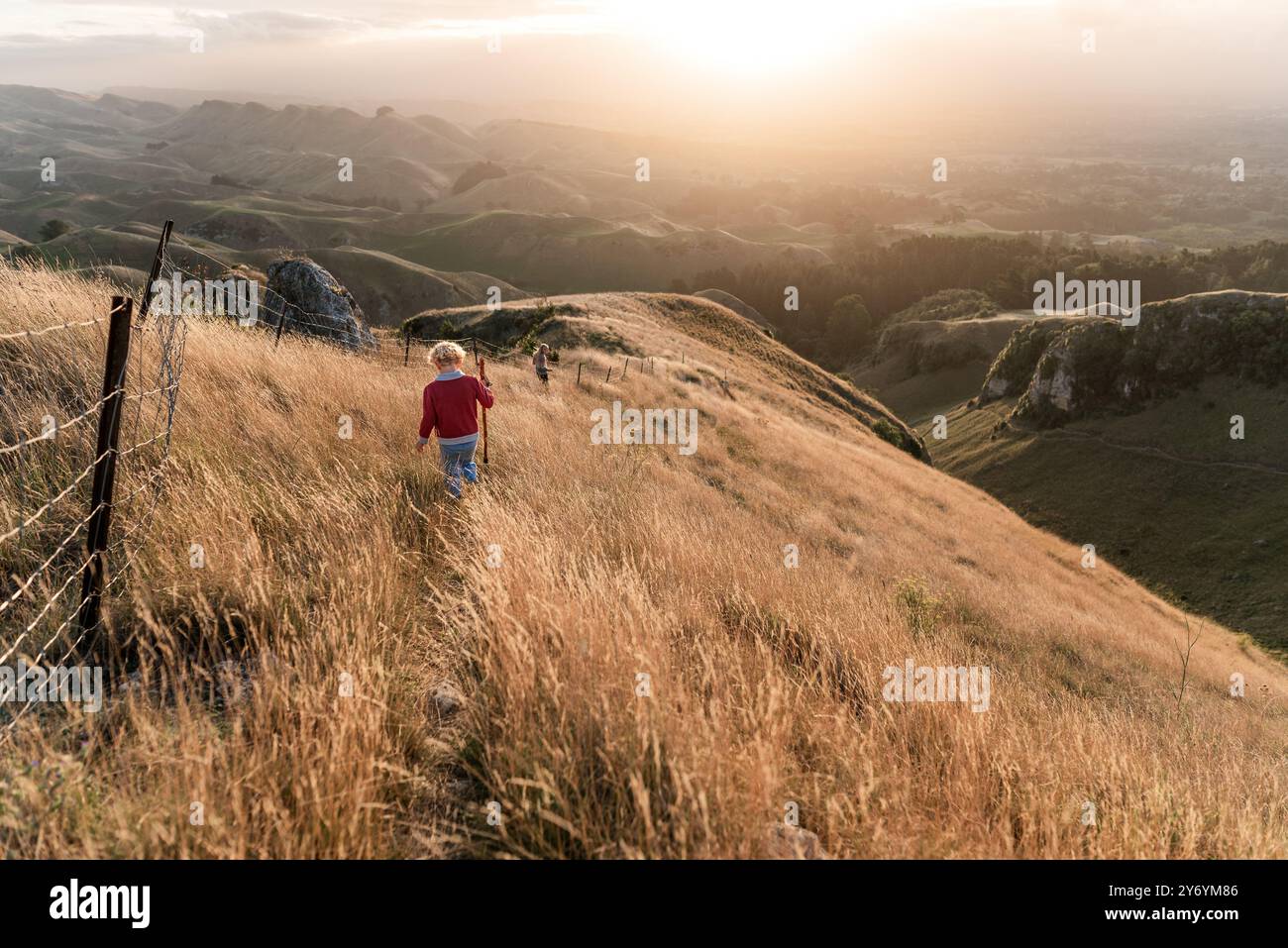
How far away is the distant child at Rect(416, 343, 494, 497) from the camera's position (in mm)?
6770

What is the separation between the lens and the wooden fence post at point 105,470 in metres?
3.87

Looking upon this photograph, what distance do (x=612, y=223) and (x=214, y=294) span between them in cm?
13983

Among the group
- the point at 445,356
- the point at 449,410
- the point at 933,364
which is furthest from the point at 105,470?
the point at 933,364

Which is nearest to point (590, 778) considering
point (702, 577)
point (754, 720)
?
point (754, 720)

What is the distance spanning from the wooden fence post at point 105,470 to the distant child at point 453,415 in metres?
2.62

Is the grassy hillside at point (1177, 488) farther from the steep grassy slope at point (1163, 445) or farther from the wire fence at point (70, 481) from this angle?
the wire fence at point (70, 481)

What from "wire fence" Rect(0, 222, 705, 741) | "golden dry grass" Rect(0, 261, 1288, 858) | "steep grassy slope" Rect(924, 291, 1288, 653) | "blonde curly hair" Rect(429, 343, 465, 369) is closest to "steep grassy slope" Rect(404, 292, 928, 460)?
"steep grassy slope" Rect(924, 291, 1288, 653)

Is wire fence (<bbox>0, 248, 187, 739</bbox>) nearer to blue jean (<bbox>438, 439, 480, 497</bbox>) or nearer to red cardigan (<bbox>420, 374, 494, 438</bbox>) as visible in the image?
red cardigan (<bbox>420, 374, 494, 438</bbox>)

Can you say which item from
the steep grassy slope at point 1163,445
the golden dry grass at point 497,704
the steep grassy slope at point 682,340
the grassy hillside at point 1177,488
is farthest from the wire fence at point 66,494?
the steep grassy slope at point 1163,445

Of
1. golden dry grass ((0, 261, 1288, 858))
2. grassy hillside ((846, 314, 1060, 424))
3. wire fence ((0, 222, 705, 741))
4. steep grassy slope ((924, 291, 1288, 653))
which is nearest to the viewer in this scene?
golden dry grass ((0, 261, 1288, 858))

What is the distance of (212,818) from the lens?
2361 mm

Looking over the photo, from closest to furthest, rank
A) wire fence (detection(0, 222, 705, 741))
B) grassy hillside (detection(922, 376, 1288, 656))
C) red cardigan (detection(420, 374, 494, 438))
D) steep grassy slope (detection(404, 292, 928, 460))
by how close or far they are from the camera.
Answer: wire fence (detection(0, 222, 705, 741)) → red cardigan (detection(420, 374, 494, 438)) → steep grassy slope (detection(404, 292, 928, 460)) → grassy hillside (detection(922, 376, 1288, 656))

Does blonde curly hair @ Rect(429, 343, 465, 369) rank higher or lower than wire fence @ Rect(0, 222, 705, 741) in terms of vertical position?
higher

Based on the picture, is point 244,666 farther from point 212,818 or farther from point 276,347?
point 276,347
